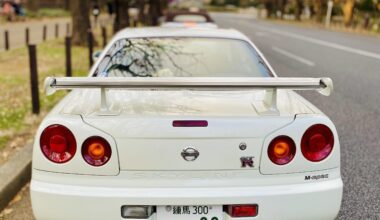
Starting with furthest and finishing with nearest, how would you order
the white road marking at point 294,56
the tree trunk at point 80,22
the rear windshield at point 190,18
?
the tree trunk at point 80,22, the rear windshield at point 190,18, the white road marking at point 294,56

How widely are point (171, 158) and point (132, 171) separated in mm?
222

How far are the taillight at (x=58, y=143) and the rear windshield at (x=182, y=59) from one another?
1.06 metres

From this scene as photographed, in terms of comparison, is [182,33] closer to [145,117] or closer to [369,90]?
[145,117]

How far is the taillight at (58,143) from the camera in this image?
2.67 metres

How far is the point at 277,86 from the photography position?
264cm

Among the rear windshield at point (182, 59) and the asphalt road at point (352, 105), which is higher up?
the rear windshield at point (182, 59)

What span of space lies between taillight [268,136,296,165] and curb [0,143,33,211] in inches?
86.3

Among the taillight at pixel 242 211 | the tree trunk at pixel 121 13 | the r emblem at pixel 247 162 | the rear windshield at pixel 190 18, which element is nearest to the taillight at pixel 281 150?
the r emblem at pixel 247 162

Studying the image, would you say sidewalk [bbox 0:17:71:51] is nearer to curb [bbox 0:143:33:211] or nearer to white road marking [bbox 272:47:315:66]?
white road marking [bbox 272:47:315:66]

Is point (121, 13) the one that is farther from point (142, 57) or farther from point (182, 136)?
point (182, 136)

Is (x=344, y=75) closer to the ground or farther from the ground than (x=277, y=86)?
closer to the ground

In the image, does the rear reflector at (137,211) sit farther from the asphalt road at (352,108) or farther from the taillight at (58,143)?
the asphalt road at (352,108)

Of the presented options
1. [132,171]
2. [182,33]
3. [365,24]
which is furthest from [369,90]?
[365,24]

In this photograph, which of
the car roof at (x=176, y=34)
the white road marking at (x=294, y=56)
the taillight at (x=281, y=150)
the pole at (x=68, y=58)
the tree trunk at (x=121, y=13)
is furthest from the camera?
the tree trunk at (x=121, y=13)
